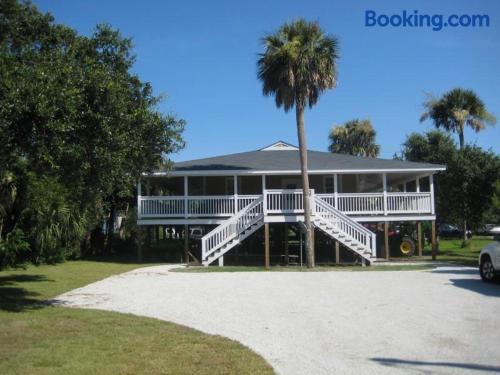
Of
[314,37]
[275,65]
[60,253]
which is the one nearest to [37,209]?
[60,253]

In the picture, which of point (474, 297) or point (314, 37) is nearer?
point (474, 297)

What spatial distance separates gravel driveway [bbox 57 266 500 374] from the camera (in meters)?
7.15

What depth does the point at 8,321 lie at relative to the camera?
9.91m

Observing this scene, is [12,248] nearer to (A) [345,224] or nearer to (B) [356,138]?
(A) [345,224]

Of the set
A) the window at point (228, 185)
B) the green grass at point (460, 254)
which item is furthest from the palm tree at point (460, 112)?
the window at point (228, 185)

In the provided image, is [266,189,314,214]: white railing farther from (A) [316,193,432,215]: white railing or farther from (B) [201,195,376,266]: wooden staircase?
(A) [316,193,432,215]: white railing

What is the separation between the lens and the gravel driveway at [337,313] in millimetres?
7151

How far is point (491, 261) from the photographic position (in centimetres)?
1490

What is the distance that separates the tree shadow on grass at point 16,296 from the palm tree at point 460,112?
94.3 ft

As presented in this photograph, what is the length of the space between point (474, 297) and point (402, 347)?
5442mm

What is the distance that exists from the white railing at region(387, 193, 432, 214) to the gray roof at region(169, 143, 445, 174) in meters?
1.23

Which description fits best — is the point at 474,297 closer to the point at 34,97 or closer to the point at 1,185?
the point at 34,97

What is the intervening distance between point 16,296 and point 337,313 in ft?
25.2

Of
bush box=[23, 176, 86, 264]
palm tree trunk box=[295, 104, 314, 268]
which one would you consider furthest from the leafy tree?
palm tree trunk box=[295, 104, 314, 268]
